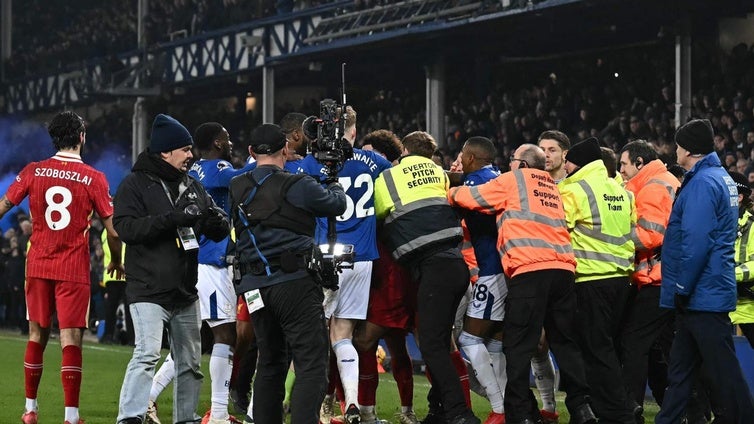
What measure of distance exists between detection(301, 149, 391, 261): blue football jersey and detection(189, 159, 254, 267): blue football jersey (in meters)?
0.61

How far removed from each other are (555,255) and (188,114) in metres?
31.5

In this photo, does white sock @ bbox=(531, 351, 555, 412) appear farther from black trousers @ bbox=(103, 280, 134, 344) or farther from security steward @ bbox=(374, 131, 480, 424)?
black trousers @ bbox=(103, 280, 134, 344)

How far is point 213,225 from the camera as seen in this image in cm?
880

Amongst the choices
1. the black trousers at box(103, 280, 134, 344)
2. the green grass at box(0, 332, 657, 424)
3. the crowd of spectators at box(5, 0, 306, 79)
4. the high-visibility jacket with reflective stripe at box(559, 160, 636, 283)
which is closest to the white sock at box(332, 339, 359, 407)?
the green grass at box(0, 332, 657, 424)

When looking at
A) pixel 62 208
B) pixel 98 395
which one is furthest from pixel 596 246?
pixel 98 395

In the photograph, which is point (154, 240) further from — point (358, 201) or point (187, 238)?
point (358, 201)

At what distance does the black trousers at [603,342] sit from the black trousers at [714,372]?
1.04 metres

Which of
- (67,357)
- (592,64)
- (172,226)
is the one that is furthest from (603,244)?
(592,64)

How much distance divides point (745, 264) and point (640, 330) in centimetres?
95

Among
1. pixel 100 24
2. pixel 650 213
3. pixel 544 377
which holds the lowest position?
pixel 544 377

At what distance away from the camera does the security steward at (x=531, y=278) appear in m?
9.81

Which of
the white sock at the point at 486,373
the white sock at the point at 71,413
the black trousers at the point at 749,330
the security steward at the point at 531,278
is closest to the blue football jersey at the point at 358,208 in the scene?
the security steward at the point at 531,278

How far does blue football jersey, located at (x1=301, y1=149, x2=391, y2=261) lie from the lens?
10.3m

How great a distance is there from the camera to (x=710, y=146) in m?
9.17
